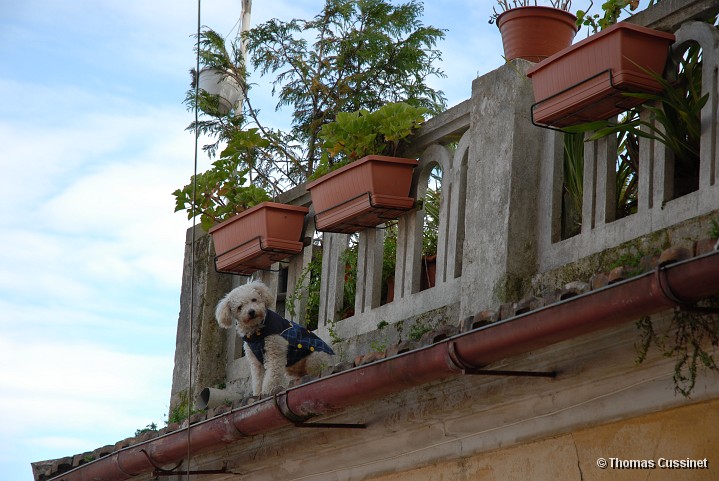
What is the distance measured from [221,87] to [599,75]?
8.53 m

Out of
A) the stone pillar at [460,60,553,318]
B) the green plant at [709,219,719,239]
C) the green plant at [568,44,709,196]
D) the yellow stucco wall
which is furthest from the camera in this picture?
the stone pillar at [460,60,553,318]

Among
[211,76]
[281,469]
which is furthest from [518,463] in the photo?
[211,76]

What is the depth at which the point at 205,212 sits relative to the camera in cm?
947

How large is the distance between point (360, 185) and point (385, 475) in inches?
73.8

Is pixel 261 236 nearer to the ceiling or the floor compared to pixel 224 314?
nearer to the ceiling

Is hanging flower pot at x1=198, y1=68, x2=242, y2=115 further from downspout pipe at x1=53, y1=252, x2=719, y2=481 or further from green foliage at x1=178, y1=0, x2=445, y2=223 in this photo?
downspout pipe at x1=53, y1=252, x2=719, y2=481

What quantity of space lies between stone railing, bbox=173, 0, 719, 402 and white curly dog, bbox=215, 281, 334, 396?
284mm

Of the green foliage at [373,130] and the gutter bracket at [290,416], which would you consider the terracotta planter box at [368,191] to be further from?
the gutter bracket at [290,416]

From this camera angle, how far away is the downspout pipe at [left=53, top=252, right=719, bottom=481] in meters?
4.81

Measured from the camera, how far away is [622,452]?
5.59 m

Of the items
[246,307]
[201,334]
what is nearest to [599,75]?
[246,307]

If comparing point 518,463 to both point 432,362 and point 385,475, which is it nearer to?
point 432,362

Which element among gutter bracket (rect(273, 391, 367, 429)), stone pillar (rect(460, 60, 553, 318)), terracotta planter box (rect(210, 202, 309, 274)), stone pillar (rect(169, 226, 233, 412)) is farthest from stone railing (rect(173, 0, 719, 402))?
stone pillar (rect(169, 226, 233, 412))

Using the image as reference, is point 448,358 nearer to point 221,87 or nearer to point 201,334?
point 201,334
